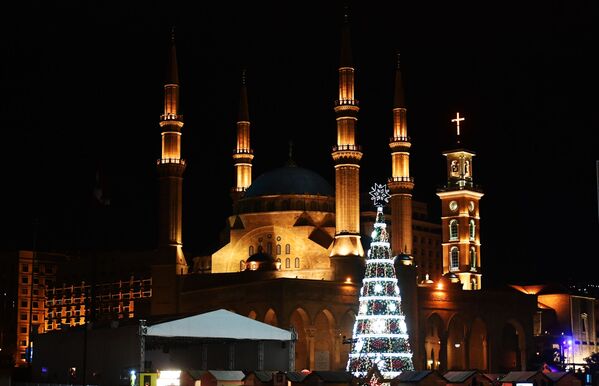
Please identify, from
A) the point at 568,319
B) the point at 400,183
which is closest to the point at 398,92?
the point at 400,183

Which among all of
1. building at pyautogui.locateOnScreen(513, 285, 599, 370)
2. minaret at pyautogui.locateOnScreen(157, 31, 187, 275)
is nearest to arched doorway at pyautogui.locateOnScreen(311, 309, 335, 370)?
minaret at pyautogui.locateOnScreen(157, 31, 187, 275)

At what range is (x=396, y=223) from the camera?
96.6m

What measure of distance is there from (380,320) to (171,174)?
2616 centimetres

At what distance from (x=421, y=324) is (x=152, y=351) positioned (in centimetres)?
3057

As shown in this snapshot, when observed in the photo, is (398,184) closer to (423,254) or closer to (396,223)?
(396,223)

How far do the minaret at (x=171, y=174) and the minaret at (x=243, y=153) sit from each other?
14.2 metres

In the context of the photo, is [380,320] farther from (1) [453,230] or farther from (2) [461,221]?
(1) [453,230]

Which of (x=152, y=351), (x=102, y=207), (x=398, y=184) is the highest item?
(x=398, y=184)

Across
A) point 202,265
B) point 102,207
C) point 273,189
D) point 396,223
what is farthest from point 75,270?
point 102,207

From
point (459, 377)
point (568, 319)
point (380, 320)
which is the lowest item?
point (459, 377)

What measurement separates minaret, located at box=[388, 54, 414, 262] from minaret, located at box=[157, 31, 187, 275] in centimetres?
1814

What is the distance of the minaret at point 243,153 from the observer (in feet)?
346

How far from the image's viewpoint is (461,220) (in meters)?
109

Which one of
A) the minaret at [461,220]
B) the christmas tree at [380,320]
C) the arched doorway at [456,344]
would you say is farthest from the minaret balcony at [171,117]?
the minaret at [461,220]
